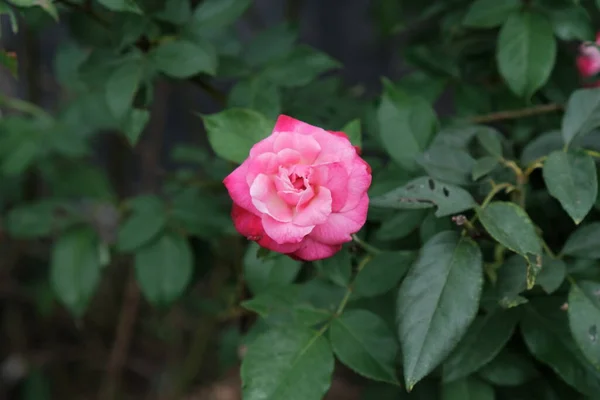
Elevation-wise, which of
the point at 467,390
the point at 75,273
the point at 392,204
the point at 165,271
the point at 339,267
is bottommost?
the point at 75,273

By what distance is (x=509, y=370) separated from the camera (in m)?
0.74

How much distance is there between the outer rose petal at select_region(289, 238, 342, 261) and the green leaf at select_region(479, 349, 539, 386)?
255mm

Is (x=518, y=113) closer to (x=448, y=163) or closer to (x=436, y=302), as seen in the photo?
(x=448, y=163)

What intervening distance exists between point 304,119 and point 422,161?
0.81 feet

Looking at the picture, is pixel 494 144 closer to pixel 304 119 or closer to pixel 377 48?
→ pixel 304 119

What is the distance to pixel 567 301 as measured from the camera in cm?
68

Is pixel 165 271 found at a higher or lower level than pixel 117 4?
lower

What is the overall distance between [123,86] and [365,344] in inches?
16.6

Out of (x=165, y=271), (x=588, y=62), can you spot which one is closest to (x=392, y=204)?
(x=165, y=271)

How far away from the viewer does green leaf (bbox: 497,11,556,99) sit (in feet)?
2.70

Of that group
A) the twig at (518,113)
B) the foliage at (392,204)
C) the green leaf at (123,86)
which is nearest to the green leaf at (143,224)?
the foliage at (392,204)

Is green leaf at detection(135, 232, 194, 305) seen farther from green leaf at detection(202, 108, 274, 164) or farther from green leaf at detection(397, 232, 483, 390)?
green leaf at detection(397, 232, 483, 390)

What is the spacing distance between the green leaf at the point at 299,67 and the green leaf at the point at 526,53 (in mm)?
218

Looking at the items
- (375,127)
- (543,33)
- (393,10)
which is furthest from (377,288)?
(393,10)
